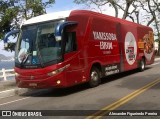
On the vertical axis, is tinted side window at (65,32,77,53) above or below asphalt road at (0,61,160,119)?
above

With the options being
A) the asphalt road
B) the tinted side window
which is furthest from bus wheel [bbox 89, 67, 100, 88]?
the tinted side window

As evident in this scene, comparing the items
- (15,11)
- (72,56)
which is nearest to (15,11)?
(15,11)

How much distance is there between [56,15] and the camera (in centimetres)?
1456

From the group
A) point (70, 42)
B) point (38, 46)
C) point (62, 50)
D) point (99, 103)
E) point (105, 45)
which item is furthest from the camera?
point (105, 45)

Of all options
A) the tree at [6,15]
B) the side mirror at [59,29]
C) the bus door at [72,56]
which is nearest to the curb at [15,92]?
the bus door at [72,56]

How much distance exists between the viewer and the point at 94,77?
644 inches

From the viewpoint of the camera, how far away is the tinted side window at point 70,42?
46.4 ft

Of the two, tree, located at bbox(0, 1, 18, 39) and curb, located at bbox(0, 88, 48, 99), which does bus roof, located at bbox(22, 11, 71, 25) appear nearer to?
curb, located at bbox(0, 88, 48, 99)

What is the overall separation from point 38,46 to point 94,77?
11.7 ft

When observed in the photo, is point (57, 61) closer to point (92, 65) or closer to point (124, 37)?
point (92, 65)

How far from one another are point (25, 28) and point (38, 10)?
36.2 feet

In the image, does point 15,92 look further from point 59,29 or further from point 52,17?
point 59,29

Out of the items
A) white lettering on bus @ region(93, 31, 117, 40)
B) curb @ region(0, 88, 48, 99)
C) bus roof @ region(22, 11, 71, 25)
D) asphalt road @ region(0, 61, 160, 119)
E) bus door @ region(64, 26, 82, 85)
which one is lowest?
curb @ region(0, 88, 48, 99)

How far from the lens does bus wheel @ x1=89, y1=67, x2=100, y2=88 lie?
16.1 metres
